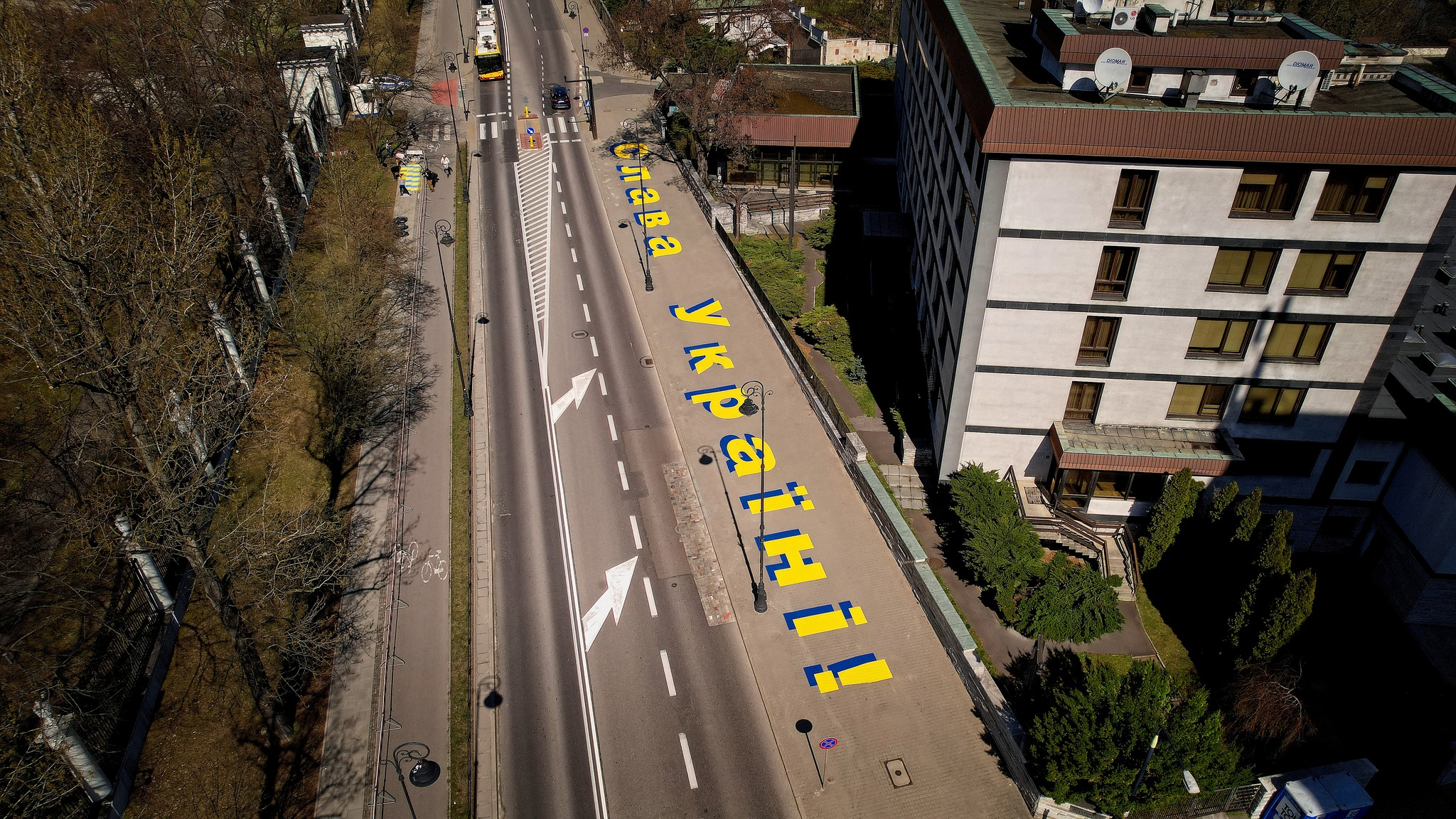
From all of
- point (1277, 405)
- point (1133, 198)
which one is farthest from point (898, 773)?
point (1133, 198)

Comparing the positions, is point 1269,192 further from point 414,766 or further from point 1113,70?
point 414,766

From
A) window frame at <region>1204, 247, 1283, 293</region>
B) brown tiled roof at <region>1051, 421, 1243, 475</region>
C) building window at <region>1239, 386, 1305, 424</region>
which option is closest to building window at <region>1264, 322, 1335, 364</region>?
building window at <region>1239, 386, 1305, 424</region>

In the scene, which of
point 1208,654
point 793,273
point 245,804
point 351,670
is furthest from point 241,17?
point 1208,654

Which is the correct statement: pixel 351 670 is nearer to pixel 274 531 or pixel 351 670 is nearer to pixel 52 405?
pixel 274 531

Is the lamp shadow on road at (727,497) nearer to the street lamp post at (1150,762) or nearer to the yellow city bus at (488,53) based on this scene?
the street lamp post at (1150,762)

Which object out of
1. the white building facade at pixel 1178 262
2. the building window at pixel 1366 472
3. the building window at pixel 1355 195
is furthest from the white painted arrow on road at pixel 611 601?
the building window at pixel 1366 472
